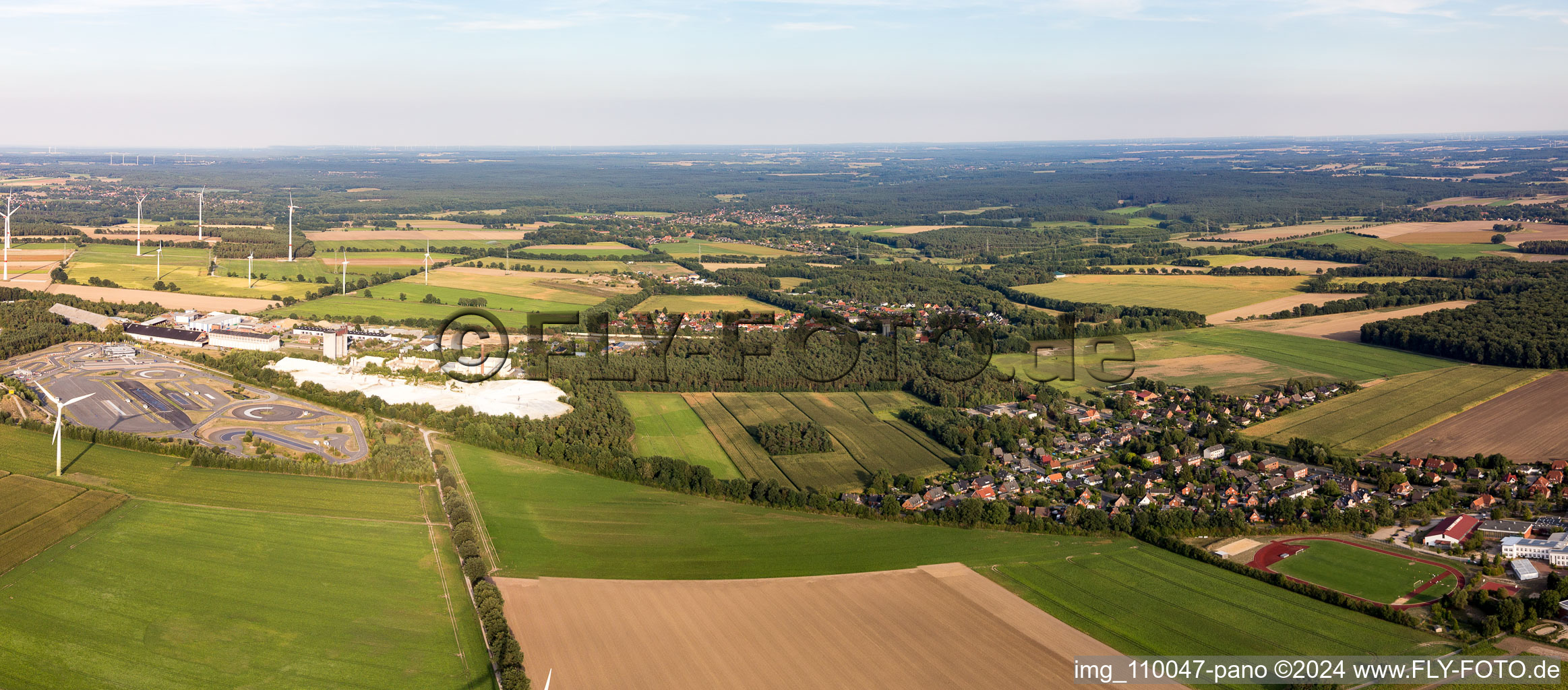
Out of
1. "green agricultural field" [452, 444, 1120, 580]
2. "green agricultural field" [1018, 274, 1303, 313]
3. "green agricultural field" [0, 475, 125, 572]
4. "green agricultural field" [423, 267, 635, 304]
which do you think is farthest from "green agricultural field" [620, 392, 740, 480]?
"green agricultural field" [1018, 274, 1303, 313]

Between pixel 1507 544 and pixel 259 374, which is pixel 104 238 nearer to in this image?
pixel 259 374

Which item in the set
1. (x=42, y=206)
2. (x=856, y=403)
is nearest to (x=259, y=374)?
(x=856, y=403)

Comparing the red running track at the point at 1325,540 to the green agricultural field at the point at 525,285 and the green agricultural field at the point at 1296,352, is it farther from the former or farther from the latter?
the green agricultural field at the point at 525,285

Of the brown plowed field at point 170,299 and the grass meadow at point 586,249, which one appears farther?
the grass meadow at point 586,249

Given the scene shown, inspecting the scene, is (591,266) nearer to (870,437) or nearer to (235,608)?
(870,437)

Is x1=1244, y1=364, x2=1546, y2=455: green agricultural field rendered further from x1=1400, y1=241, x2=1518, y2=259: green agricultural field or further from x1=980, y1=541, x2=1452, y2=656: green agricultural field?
x1=1400, y1=241, x2=1518, y2=259: green agricultural field

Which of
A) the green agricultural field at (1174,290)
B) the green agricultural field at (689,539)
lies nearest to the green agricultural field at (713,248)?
the green agricultural field at (1174,290)
